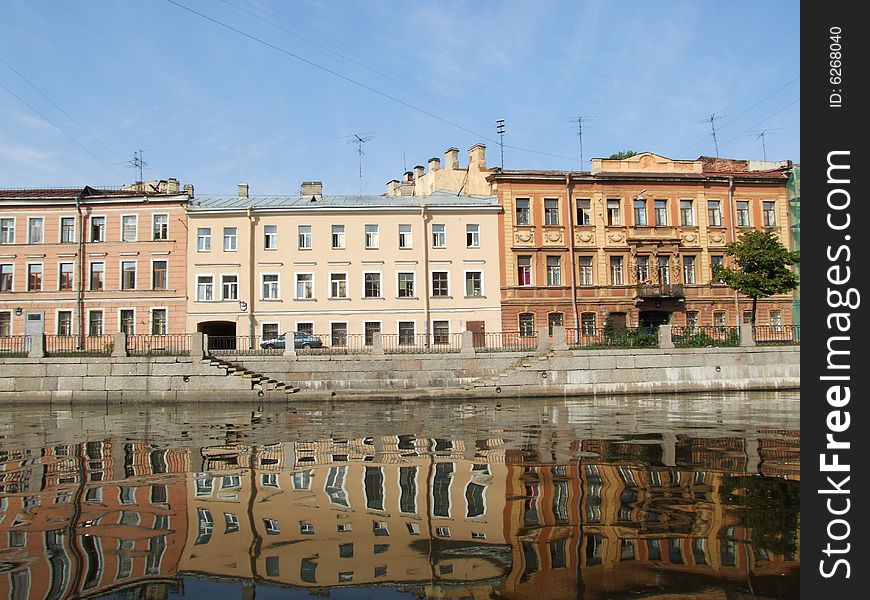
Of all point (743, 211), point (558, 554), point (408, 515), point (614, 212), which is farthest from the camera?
point (743, 211)

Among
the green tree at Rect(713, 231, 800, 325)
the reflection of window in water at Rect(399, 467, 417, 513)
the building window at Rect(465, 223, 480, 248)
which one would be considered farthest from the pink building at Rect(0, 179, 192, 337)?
the green tree at Rect(713, 231, 800, 325)

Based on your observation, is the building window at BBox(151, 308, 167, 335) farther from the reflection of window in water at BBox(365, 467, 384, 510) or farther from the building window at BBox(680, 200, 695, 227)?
the building window at BBox(680, 200, 695, 227)

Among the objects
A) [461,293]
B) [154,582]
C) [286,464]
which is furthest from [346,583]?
[461,293]

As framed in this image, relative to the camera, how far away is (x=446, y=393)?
24859mm

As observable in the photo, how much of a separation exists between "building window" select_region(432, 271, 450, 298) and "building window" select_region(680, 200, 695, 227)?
15.3m

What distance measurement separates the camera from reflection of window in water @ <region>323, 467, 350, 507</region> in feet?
26.0

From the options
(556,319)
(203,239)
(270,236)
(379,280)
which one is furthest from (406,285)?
(203,239)

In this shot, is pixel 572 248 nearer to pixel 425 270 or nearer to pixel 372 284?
pixel 425 270

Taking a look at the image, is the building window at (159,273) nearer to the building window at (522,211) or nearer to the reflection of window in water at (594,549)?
the building window at (522,211)

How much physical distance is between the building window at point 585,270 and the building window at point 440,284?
8.06 metres

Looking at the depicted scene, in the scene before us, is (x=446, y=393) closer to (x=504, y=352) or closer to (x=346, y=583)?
(x=504, y=352)

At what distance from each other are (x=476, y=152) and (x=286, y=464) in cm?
3228

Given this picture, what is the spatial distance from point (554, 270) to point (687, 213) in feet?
31.1

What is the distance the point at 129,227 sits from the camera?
35.7m
